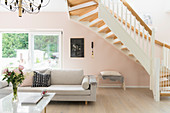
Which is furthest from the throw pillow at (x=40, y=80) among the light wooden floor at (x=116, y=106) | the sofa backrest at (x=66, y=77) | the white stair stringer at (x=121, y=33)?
the white stair stringer at (x=121, y=33)

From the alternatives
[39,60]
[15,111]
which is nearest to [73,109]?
[15,111]

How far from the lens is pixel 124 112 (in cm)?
324

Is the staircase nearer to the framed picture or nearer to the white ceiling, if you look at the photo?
the white ceiling

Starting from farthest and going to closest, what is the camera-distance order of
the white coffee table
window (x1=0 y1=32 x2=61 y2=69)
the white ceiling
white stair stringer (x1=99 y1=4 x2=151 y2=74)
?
1. window (x1=0 y1=32 x2=61 y2=69)
2. the white ceiling
3. white stair stringer (x1=99 y1=4 x2=151 y2=74)
4. the white coffee table

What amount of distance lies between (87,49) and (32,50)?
2.09 meters

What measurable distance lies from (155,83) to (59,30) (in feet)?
12.2

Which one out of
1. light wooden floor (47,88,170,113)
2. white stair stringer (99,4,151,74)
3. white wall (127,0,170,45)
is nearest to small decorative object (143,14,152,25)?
white wall (127,0,170,45)

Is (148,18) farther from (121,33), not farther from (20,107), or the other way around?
(20,107)

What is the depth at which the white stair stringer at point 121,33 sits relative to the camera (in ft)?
12.7

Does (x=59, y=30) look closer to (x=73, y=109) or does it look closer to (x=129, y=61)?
(x=129, y=61)

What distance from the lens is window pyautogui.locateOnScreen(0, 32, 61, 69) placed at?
5891mm

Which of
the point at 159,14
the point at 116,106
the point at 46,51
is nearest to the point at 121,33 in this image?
the point at 116,106

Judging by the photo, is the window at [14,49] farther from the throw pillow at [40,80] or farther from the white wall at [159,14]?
the white wall at [159,14]

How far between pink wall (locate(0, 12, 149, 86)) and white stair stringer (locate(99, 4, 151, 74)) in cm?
152
